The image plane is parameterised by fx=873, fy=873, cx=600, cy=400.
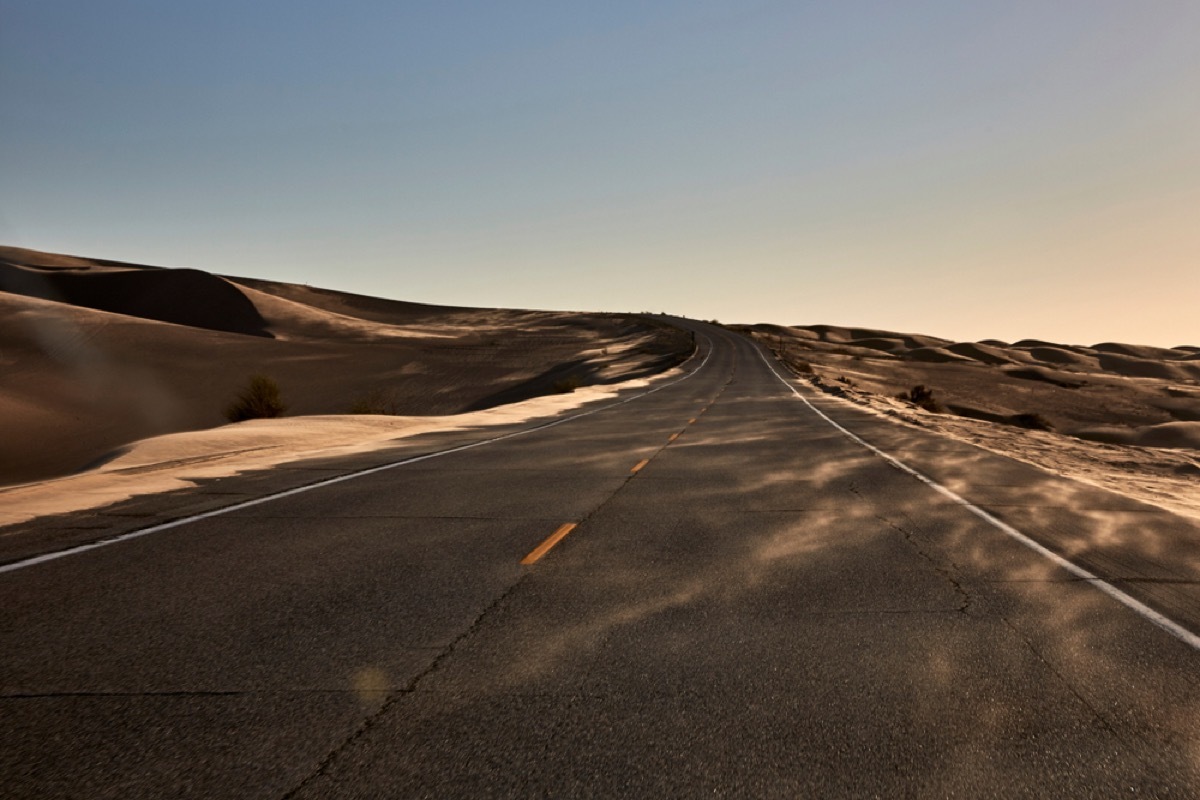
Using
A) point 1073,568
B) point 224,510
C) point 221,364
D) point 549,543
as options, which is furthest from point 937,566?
point 221,364

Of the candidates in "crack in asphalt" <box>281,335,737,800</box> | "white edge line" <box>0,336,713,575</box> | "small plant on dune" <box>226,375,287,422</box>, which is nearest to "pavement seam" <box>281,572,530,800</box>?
"crack in asphalt" <box>281,335,737,800</box>

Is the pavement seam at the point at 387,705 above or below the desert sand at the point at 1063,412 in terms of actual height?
above

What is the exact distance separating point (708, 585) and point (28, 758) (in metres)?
4.35

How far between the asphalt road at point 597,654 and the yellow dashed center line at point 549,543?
14cm

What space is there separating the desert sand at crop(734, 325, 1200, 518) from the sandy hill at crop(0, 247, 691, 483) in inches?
696

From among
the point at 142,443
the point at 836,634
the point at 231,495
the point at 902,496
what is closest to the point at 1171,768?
the point at 836,634

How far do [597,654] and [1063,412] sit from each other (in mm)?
47643

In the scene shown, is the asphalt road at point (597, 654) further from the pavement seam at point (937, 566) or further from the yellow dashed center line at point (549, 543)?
the yellow dashed center line at point (549, 543)

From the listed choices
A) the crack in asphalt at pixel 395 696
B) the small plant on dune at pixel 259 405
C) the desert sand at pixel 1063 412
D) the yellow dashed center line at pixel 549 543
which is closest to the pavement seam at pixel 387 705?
the crack in asphalt at pixel 395 696

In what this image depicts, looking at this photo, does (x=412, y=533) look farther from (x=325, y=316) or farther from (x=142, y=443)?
(x=325, y=316)

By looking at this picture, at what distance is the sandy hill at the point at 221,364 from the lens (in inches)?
1592

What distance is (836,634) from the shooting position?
540 centimetres

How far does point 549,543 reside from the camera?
8000 mm

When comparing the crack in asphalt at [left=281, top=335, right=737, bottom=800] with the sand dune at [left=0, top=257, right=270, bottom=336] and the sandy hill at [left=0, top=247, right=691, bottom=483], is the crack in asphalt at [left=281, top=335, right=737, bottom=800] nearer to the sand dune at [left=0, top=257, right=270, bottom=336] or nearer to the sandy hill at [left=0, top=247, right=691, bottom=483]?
the sandy hill at [left=0, top=247, right=691, bottom=483]
